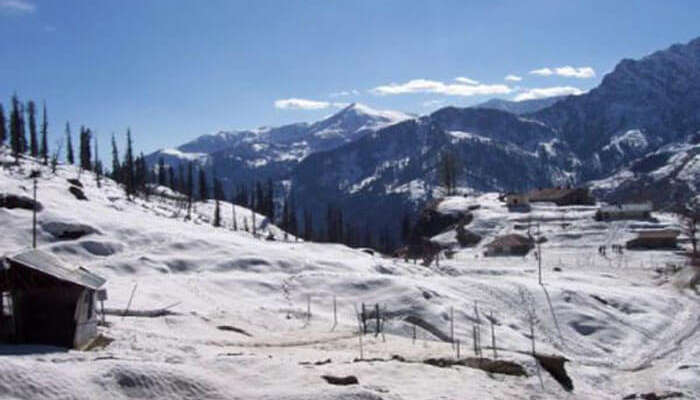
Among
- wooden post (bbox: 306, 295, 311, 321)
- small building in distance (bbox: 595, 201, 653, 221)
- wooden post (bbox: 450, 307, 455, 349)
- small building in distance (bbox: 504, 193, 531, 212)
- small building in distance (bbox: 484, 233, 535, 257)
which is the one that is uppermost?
small building in distance (bbox: 504, 193, 531, 212)

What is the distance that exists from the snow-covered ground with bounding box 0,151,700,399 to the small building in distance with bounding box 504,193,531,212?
161 feet

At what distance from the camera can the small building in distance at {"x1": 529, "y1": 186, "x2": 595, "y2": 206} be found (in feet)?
560

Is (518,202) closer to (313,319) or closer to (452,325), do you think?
(452,325)

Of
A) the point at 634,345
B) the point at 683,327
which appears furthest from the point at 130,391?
the point at 683,327

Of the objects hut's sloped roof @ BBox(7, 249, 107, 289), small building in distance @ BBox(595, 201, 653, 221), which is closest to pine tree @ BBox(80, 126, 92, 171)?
small building in distance @ BBox(595, 201, 653, 221)

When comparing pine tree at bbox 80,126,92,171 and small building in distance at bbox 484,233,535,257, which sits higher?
pine tree at bbox 80,126,92,171

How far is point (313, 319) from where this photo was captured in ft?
174

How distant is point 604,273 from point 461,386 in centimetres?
6711

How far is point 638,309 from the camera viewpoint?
69.4m

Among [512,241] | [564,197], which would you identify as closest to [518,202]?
[564,197]

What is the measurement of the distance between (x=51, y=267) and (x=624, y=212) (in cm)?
12527

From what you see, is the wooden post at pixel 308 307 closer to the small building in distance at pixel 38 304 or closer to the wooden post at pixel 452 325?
the wooden post at pixel 452 325

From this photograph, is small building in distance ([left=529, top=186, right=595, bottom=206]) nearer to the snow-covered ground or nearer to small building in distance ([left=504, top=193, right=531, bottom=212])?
small building in distance ([left=504, top=193, right=531, bottom=212])

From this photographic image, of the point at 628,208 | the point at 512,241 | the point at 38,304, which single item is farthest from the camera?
the point at 628,208
